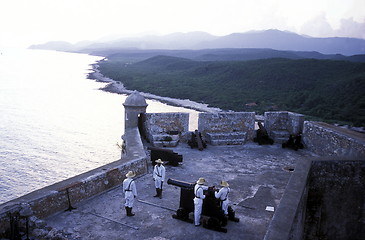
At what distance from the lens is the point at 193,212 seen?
8266 mm

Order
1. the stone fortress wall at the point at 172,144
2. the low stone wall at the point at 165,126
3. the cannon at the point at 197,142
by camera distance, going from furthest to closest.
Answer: the low stone wall at the point at 165,126 → the cannon at the point at 197,142 → the stone fortress wall at the point at 172,144

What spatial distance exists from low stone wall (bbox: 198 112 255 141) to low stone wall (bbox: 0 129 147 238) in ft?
13.7

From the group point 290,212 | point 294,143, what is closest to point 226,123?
point 294,143

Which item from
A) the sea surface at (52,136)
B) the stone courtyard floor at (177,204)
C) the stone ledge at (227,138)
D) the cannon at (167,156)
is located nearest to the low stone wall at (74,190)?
the stone courtyard floor at (177,204)

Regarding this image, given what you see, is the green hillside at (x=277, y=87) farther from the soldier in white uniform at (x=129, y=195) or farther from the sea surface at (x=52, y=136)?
the soldier in white uniform at (x=129, y=195)

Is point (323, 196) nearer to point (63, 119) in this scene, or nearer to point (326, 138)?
point (326, 138)

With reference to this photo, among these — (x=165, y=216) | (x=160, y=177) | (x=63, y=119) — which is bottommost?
(x=63, y=119)

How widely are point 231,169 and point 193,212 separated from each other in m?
3.91

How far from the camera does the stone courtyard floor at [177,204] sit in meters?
7.61

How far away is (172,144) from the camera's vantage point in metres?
13.9

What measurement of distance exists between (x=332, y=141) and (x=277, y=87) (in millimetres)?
46658

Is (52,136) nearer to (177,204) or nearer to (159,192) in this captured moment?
(159,192)

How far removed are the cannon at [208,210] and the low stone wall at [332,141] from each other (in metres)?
5.35

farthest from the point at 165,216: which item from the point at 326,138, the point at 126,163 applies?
the point at 326,138
